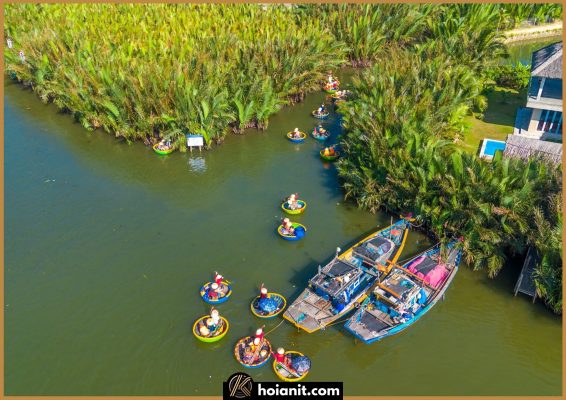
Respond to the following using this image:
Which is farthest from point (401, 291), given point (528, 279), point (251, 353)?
point (251, 353)

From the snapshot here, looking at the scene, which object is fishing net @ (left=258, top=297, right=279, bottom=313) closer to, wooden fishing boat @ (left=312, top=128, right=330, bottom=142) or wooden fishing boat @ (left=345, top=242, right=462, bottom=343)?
wooden fishing boat @ (left=345, top=242, right=462, bottom=343)

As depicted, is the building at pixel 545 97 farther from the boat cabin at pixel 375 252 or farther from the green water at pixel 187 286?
the boat cabin at pixel 375 252

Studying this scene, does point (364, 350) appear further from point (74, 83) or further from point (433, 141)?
point (74, 83)

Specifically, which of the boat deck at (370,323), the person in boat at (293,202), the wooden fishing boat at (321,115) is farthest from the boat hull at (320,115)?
the boat deck at (370,323)

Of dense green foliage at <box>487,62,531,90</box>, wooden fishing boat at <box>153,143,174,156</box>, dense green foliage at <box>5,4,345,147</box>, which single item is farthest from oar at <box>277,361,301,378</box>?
dense green foliage at <box>487,62,531,90</box>

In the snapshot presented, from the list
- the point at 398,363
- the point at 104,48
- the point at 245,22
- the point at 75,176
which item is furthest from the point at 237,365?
the point at 245,22
